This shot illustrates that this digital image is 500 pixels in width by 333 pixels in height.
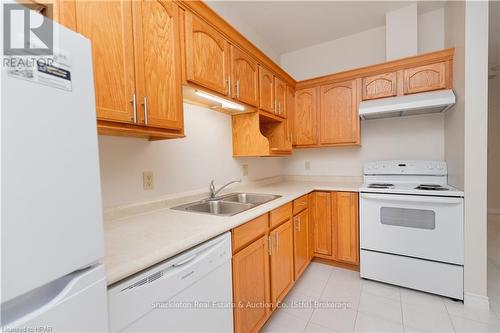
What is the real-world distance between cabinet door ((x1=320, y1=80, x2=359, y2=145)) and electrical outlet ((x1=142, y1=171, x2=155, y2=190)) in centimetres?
198

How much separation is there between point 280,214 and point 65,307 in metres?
1.36

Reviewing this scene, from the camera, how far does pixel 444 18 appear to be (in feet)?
7.65

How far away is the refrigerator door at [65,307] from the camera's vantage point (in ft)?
1.56

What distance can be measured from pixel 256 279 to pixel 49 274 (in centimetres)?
114

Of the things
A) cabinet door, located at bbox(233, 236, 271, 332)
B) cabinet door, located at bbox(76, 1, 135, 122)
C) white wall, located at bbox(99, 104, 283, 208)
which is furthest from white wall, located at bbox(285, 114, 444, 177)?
cabinet door, located at bbox(76, 1, 135, 122)

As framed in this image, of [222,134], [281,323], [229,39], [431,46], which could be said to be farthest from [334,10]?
[281,323]

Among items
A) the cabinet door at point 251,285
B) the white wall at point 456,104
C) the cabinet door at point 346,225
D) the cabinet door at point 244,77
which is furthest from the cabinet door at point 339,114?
the cabinet door at point 251,285

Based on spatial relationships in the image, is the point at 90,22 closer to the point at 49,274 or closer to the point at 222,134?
the point at 49,274

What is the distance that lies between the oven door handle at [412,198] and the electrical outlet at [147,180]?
6.07 ft

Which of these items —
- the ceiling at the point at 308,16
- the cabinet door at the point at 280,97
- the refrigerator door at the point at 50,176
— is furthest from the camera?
the cabinet door at the point at 280,97

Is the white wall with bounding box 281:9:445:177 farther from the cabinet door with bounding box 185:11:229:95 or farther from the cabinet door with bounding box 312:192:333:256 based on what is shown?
the cabinet door with bounding box 185:11:229:95

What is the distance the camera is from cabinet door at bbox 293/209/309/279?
2000 millimetres

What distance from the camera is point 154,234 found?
1023 mm

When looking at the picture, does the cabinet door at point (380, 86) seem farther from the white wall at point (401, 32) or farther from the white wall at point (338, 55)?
the white wall at point (338, 55)
